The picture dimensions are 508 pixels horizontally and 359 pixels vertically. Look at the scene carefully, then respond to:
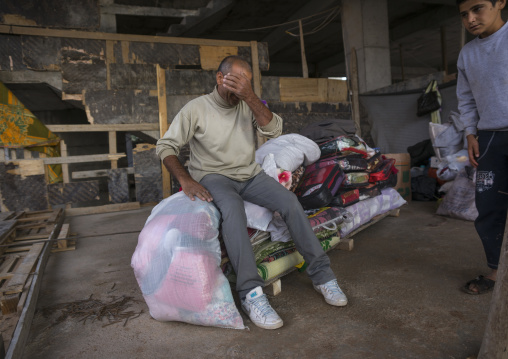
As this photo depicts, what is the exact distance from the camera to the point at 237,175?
211 centimetres

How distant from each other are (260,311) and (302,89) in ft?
17.0

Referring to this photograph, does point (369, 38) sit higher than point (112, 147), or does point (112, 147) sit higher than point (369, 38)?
point (369, 38)

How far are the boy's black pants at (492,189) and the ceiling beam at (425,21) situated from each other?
7767 millimetres

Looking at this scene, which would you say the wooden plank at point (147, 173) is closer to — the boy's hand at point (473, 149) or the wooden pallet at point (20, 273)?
the wooden pallet at point (20, 273)

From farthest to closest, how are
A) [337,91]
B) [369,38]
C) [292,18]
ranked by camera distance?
[292,18] < [369,38] < [337,91]

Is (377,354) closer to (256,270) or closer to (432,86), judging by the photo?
(256,270)

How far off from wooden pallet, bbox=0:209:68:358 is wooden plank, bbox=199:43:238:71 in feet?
10.7

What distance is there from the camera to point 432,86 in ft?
17.1

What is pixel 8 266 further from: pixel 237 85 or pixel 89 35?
pixel 89 35

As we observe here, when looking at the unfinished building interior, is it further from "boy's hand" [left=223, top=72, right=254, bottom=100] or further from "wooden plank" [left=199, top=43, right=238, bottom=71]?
"boy's hand" [left=223, top=72, right=254, bottom=100]

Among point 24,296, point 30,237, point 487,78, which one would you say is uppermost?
point 487,78

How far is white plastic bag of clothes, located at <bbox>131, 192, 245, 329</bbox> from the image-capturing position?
164 centimetres

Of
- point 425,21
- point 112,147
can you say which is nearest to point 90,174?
point 112,147

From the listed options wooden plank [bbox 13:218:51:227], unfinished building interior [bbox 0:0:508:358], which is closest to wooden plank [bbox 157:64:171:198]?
unfinished building interior [bbox 0:0:508:358]
